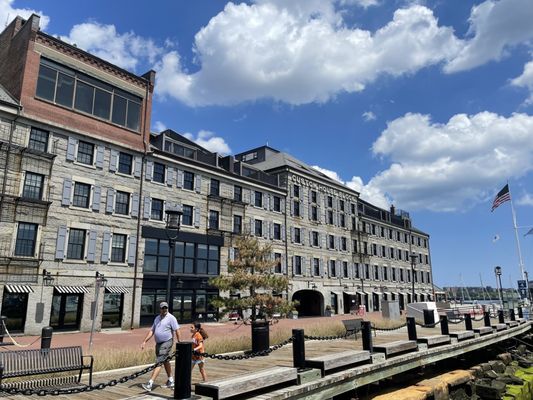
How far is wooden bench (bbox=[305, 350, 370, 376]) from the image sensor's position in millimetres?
9055

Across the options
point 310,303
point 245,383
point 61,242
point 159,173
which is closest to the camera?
point 245,383

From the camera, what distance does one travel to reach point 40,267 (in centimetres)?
2195

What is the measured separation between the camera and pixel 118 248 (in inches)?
1022

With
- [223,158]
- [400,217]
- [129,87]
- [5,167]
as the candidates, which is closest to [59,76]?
[129,87]

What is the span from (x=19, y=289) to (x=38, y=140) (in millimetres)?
8354

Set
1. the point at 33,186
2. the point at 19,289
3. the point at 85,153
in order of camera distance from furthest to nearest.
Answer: the point at 85,153
the point at 33,186
the point at 19,289

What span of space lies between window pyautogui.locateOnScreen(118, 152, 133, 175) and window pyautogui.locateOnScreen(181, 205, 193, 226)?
4.99 metres

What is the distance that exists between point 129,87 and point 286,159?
1987 cm

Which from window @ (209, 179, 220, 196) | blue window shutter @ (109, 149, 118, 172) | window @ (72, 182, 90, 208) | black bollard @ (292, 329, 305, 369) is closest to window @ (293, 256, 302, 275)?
window @ (209, 179, 220, 196)

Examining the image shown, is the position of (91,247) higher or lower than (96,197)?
lower

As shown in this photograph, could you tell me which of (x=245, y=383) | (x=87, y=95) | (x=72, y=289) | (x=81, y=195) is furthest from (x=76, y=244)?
(x=245, y=383)

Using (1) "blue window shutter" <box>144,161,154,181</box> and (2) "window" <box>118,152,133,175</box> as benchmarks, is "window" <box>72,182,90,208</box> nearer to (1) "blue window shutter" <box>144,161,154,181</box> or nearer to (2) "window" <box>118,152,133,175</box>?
(2) "window" <box>118,152,133,175</box>

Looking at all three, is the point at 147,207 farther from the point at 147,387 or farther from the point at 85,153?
the point at 147,387

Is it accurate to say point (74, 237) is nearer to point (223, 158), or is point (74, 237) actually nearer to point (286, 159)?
point (223, 158)
